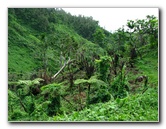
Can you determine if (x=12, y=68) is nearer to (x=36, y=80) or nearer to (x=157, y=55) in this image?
(x=36, y=80)

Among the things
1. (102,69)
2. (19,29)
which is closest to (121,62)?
(102,69)

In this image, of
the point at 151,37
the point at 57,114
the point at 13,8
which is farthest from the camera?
the point at 151,37

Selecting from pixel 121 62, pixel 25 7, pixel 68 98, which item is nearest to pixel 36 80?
pixel 68 98

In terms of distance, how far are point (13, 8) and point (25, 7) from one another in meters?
0.20

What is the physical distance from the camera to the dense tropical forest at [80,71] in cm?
461

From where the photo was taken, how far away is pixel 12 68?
470 centimetres

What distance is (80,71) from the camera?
19.0ft

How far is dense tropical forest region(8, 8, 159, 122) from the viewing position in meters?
4.61

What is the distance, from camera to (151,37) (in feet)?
17.2

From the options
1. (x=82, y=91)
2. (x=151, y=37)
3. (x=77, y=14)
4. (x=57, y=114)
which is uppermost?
(x=77, y=14)

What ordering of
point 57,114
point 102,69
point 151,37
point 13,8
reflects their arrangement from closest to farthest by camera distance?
1. point 13,8
2. point 57,114
3. point 151,37
4. point 102,69

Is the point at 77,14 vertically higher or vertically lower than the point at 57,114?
higher
